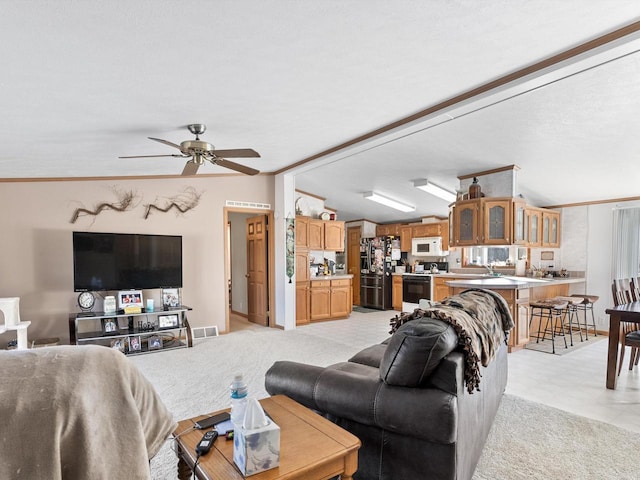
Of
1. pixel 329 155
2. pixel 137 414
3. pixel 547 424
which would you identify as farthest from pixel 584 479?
pixel 329 155

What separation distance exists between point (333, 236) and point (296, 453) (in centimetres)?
620

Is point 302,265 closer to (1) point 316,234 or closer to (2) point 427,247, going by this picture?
(1) point 316,234

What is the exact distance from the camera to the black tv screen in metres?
4.58

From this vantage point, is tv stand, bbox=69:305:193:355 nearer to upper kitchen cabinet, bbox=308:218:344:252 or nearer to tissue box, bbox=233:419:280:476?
upper kitchen cabinet, bbox=308:218:344:252

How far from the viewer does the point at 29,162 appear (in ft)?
13.2

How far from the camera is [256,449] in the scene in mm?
1219

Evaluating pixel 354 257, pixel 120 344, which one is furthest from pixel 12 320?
pixel 354 257

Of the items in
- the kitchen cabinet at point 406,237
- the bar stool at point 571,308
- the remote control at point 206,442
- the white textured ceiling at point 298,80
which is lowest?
the bar stool at point 571,308

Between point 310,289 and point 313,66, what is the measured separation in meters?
4.81

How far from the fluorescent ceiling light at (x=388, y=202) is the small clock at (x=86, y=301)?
193 inches

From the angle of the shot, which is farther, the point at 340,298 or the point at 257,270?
the point at 340,298

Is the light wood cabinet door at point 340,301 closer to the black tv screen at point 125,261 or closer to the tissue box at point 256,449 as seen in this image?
the black tv screen at point 125,261

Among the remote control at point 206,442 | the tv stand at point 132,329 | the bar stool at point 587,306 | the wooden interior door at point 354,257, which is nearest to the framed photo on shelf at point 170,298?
the tv stand at point 132,329

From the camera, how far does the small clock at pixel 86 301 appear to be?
15.3ft
